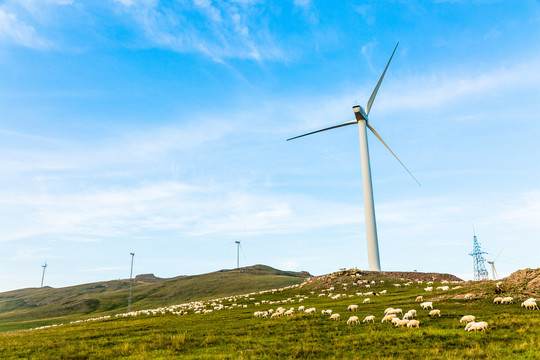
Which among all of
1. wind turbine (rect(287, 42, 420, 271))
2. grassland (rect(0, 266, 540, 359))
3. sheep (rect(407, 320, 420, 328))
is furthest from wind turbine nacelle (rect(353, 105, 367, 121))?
sheep (rect(407, 320, 420, 328))

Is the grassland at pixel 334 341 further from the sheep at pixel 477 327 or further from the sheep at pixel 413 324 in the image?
the sheep at pixel 413 324

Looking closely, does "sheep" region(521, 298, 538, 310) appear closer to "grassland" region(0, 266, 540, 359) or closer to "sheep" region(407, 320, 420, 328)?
"grassland" region(0, 266, 540, 359)

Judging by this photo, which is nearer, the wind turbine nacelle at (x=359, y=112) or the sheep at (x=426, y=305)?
the sheep at (x=426, y=305)

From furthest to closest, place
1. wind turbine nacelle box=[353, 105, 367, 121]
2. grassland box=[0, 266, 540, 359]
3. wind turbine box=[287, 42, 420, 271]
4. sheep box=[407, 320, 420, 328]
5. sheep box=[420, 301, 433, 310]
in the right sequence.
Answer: wind turbine nacelle box=[353, 105, 367, 121] < wind turbine box=[287, 42, 420, 271] < sheep box=[420, 301, 433, 310] < sheep box=[407, 320, 420, 328] < grassland box=[0, 266, 540, 359]

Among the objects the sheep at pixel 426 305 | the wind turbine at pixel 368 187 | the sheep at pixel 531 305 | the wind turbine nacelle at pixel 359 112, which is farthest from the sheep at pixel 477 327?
the wind turbine nacelle at pixel 359 112

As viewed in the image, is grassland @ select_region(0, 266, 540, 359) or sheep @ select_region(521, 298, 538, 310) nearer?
grassland @ select_region(0, 266, 540, 359)

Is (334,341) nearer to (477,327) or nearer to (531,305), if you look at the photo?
(477,327)

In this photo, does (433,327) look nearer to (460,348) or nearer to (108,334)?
(460,348)

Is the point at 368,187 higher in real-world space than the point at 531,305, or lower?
higher

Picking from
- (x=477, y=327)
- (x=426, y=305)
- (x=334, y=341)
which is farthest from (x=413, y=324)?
(x=426, y=305)

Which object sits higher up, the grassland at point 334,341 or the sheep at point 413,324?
the sheep at point 413,324

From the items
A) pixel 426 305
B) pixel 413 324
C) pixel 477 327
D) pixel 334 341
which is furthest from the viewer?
pixel 426 305

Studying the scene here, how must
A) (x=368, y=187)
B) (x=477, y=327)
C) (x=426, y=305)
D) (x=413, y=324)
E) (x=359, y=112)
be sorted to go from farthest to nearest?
(x=359, y=112)
(x=368, y=187)
(x=426, y=305)
(x=413, y=324)
(x=477, y=327)

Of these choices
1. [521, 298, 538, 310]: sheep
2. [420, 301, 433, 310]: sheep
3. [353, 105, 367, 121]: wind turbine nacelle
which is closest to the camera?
[521, 298, 538, 310]: sheep
